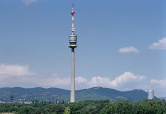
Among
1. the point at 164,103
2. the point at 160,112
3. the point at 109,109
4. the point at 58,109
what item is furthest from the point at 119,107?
the point at 58,109

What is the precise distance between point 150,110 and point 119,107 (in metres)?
9.67

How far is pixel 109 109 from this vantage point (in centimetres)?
11812

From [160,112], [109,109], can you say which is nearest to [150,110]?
[160,112]

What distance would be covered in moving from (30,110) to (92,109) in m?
38.6

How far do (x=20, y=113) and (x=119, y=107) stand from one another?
73556mm

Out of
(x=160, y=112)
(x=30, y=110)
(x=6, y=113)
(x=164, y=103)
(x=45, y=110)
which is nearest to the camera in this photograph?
(x=160, y=112)

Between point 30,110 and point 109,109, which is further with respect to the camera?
point 30,110

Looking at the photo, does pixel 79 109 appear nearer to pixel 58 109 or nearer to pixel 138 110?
pixel 58 109

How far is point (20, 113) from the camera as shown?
17900 centimetres

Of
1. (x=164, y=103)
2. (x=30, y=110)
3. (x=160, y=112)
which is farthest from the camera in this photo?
(x=30, y=110)

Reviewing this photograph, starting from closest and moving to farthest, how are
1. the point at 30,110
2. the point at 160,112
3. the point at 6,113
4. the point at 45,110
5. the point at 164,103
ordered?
1. the point at 160,112
2. the point at 164,103
3. the point at 45,110
4. the point at 30,110
5. the point at 6,113

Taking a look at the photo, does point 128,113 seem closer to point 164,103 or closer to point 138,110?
point 138,110

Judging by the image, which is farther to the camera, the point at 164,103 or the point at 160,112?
the point at 164,103

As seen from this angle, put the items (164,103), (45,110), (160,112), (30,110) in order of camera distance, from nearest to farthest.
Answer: (160,112), (164,103), (45,110), (30,110)
